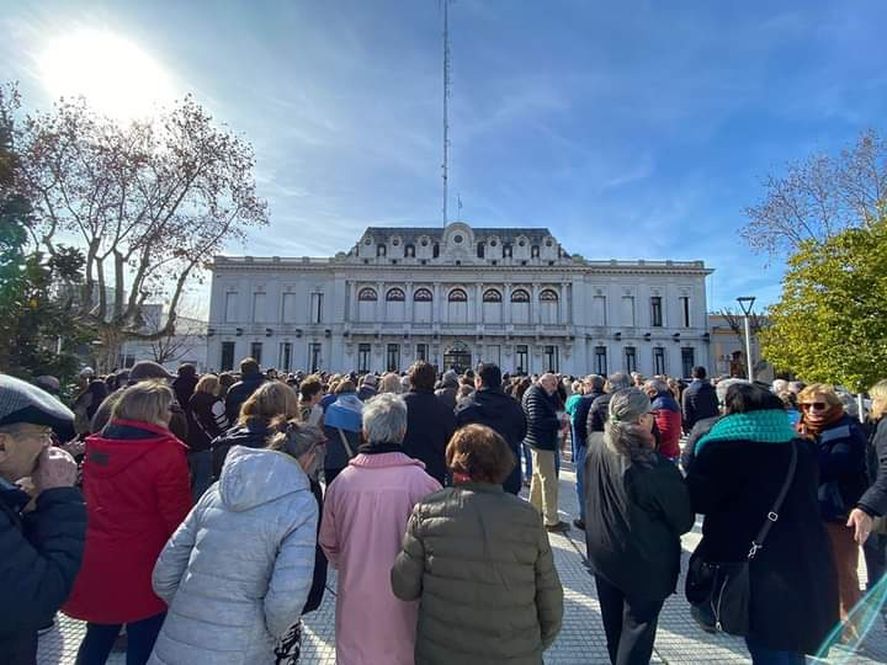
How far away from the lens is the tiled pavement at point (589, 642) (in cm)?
337

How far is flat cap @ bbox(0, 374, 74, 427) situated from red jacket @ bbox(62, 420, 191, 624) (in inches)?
37.0

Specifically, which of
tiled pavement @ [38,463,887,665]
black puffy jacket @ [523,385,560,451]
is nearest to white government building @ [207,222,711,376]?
black puffy jacket @ [523,385,560,451]

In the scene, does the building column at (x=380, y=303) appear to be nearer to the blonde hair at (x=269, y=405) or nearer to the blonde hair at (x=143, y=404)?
the blonde hair at (x=269, y=405)

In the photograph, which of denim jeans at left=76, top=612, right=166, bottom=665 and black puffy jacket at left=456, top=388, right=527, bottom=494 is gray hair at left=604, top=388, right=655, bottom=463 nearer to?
black puffy jacket at left=456, top=388, right=527, bottom=494

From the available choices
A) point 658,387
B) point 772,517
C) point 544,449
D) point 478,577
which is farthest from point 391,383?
point 772,517

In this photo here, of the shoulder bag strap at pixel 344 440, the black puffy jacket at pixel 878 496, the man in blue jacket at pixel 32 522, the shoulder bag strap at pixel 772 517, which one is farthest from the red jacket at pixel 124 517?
the black puffy jacket at pixel 878 496

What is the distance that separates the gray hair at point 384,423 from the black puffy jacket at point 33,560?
1.25 meters

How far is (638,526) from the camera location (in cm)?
266

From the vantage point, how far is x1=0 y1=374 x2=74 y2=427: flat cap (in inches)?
61.2

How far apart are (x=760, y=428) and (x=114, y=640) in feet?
12.2

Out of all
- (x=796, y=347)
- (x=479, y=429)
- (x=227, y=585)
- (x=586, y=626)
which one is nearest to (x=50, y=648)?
(x=227, y=585)

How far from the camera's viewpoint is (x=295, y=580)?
1.94m

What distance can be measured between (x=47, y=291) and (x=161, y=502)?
8706mm

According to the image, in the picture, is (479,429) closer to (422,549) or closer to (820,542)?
(422,549)
